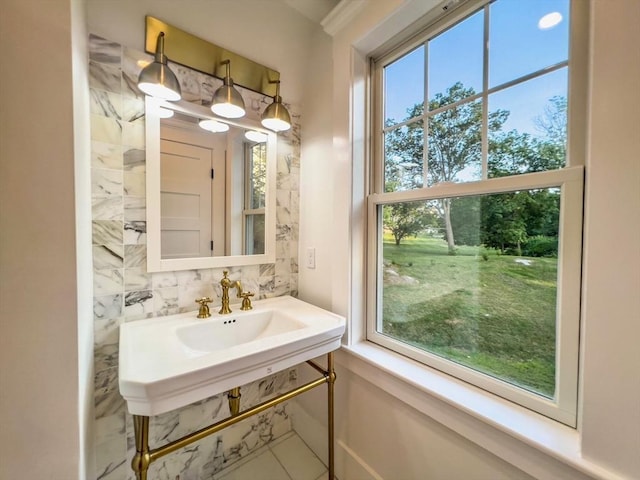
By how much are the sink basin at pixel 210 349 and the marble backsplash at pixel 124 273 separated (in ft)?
0.35

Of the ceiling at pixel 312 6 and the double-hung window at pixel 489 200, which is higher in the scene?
the ceiling at pixel 312 6

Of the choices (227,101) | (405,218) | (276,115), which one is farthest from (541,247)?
(227,101)

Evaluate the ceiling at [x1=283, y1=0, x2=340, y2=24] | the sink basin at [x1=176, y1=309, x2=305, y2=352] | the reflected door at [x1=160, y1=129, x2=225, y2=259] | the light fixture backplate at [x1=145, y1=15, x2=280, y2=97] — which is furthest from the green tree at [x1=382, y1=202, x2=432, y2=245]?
the ceiling at [x1=283, y1=0, x2=340, y2=24]

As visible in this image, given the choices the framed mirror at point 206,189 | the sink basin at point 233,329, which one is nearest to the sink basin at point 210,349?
the sink basin at point 233,329

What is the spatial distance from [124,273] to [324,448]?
1296 millimetres

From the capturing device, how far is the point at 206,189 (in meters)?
1.21

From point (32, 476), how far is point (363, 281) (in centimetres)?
112

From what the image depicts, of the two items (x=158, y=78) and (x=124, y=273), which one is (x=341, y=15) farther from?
(x=124, y=273)

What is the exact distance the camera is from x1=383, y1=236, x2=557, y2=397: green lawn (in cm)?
76

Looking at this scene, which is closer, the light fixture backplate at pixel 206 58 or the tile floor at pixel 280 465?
the light fixture backplate at pixel 206 58

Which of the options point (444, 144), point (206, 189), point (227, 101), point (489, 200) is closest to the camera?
point (489, 200)

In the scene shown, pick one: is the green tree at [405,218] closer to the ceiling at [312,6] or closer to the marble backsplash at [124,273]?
the marble backsplash at [124,273]

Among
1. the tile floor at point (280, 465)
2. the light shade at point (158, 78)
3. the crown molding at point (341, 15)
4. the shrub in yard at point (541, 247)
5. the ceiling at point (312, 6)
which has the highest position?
the ceiling at point (312, 6)

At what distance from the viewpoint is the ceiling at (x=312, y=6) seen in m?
1.33
